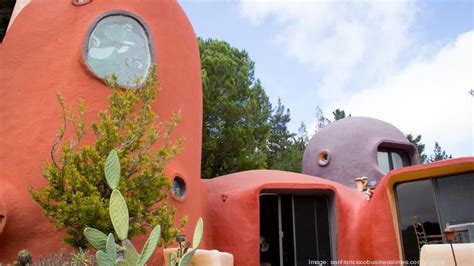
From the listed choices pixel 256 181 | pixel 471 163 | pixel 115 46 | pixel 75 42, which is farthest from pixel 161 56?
pixel 471 163

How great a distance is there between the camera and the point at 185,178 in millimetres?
10672

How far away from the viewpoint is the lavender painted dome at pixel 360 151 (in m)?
16.3

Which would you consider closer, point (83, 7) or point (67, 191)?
point (67, 191)

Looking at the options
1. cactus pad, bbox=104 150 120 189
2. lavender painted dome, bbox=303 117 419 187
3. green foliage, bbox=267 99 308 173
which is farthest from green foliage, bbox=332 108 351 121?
cactus pad, bbox=104 150 120 189

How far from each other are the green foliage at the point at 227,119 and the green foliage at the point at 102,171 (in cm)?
1173

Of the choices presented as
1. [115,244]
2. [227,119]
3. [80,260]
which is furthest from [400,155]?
[115,244]

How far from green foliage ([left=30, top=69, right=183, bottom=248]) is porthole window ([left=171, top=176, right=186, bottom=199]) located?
41.3 inches

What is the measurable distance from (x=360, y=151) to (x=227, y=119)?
23.0 feet

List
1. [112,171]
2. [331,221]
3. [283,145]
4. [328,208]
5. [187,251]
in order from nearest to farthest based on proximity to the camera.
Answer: [112,171], [187,251], [331,221], [328,208], [283,145]

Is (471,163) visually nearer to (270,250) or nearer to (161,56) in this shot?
(270,250)

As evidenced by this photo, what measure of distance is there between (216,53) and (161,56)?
39.3 feet

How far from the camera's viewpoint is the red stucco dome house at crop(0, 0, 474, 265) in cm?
925

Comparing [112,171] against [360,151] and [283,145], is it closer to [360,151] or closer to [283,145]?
[360,151]

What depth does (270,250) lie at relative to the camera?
1305 centimetres
